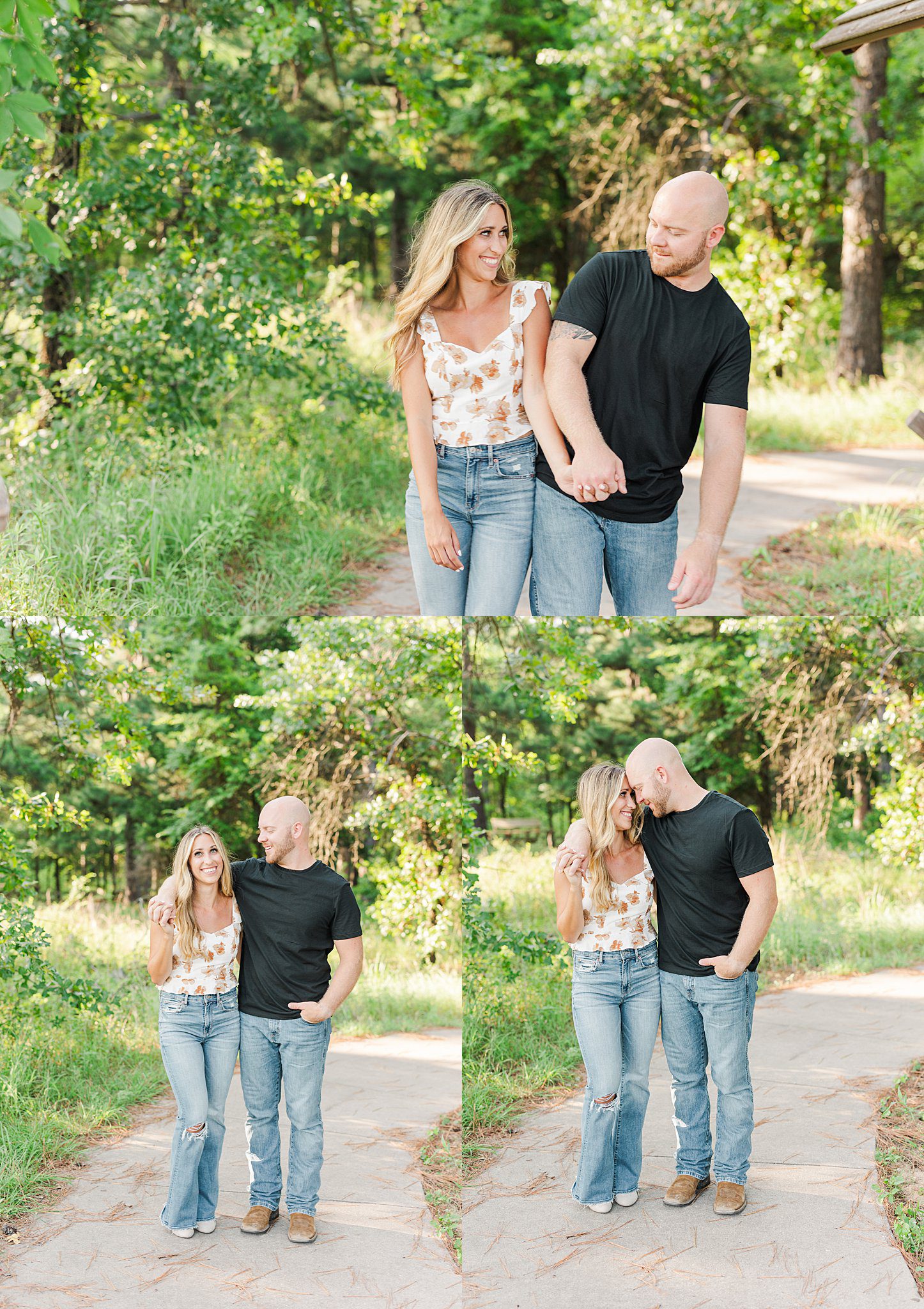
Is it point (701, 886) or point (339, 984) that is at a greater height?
point (701, 886)

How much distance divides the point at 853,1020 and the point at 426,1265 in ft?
4.82

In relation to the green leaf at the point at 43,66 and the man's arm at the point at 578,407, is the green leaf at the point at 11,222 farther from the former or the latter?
the man's arm at the point at 578,407

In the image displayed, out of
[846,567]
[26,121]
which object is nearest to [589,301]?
[26,121]

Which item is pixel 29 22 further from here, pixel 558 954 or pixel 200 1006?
pixel 558 954

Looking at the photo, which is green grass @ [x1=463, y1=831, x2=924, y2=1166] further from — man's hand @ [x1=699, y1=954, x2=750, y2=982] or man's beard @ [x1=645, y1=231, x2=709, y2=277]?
man's beard @ [x1=645, y1=231, x2=709, y2=277]

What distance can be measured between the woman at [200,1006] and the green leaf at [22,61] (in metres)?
2.21

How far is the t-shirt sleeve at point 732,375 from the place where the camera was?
2891mm

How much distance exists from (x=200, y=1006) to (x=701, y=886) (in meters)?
1.47

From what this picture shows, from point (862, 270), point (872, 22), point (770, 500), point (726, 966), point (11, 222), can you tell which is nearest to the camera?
point (11, 222)

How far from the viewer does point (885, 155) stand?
890 centimetres

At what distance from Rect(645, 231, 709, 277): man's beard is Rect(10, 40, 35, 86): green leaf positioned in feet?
5.93

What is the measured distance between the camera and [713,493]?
292 cm

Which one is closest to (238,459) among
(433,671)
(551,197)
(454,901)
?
(433,671)

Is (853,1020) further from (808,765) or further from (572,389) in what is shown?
(572,389)
